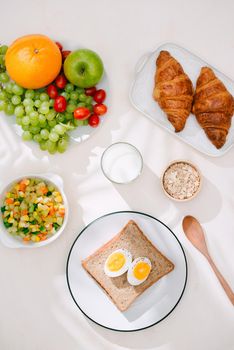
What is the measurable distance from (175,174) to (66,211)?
39 cm

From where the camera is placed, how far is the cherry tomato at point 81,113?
58.9 inches

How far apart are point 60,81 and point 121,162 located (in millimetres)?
349

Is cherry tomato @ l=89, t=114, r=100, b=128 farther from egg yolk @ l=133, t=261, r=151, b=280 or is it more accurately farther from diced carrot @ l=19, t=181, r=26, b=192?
egg yolk @ l=133, t=261, r=151, b=280

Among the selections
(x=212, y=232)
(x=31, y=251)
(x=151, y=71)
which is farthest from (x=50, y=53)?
(x=212, y=232)

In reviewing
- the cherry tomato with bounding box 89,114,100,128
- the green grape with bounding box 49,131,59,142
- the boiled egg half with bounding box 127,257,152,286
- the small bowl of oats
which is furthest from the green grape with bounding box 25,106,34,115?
the boiled egg half with bounding box 127,257,152,286

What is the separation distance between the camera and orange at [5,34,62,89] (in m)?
1.43

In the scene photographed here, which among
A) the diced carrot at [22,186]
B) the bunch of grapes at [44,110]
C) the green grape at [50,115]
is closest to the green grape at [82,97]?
the bunch of grapes at [44,110]

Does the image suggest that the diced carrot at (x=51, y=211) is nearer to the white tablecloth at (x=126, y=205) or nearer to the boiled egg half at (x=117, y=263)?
the white tablecloth at (x=126, y=205)

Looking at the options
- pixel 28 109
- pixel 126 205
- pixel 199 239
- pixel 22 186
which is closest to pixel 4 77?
pixel 28 109

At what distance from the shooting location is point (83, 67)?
1.50m

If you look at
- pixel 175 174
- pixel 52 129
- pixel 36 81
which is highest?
pixel 36 81

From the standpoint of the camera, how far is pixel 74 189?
1.59 metres

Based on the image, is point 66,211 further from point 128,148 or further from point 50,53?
point 50,53

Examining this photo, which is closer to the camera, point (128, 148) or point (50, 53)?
point (50, 53)
